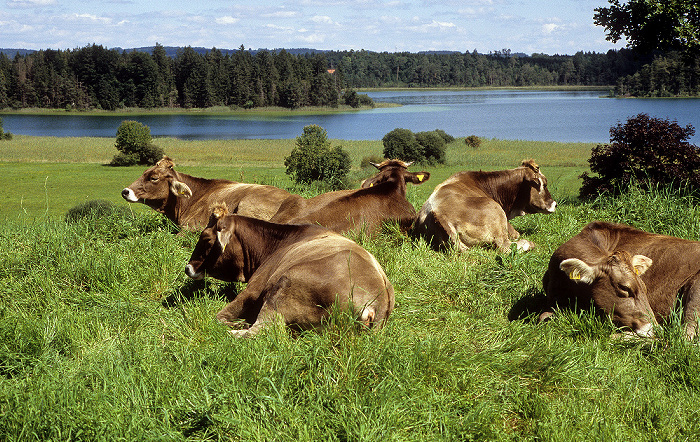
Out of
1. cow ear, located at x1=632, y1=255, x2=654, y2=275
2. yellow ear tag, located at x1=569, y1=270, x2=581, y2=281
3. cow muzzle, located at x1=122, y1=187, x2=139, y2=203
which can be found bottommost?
cow muzzle, located at x1=122, y1=187, x2=139, y2=203

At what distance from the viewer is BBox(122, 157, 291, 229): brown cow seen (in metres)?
9.73

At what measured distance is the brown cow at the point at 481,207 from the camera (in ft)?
25.9

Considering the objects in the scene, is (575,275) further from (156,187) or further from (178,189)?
(156,187)

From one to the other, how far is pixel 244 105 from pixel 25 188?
143890 millimetres

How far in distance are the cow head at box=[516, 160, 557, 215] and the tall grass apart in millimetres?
3196

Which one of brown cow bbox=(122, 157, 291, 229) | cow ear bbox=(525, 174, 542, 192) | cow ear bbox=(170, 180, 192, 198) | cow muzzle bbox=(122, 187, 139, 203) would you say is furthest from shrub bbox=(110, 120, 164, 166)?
cow ear bbox=(525, 174, 542, 192)

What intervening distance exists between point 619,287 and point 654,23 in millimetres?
15160

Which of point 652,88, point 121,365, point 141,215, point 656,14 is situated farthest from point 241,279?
point 652,88

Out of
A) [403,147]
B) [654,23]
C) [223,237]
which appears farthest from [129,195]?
[403,147]

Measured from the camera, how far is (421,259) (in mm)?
7012

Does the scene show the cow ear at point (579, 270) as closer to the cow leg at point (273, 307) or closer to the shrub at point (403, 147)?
the cow leg at point (273, 307)

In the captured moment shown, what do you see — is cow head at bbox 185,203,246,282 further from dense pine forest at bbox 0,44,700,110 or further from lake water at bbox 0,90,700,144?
dense pine forest at bbox 0,44,700,110

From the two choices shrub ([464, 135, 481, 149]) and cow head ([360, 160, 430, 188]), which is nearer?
cow head ([360, 160, 430, 188])

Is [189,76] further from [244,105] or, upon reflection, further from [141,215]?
[141,215]
